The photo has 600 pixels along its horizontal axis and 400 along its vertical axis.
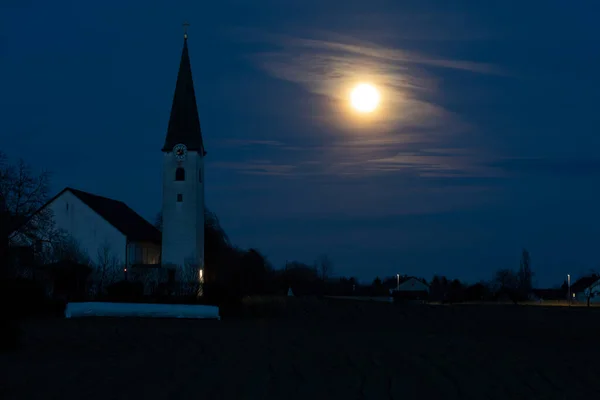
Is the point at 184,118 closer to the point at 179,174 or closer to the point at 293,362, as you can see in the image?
the point at 179,174

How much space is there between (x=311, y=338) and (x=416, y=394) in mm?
11263

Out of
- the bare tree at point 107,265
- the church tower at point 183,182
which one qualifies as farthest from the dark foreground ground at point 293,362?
the church tower at point 183,182

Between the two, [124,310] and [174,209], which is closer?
[124,310]

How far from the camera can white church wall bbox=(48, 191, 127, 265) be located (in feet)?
208

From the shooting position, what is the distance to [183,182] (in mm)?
63656

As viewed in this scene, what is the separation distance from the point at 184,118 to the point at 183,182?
4718mm

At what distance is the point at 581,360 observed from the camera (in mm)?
19891

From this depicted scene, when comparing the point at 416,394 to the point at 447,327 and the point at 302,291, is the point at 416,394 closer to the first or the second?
the point at 447,327

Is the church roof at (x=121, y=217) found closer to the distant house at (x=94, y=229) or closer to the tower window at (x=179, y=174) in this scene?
the distant house at (x=94, y=229)

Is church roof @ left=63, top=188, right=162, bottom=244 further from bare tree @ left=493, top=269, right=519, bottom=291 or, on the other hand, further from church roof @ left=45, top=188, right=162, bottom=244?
bare tree @ left=493, top=269, right=519, bottom=291

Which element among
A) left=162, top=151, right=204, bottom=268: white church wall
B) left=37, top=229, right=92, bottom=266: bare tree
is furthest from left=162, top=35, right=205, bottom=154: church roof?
left=37, top=229, right=92, bottom=266: bare tree

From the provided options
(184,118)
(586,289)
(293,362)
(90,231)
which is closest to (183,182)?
(184,118)

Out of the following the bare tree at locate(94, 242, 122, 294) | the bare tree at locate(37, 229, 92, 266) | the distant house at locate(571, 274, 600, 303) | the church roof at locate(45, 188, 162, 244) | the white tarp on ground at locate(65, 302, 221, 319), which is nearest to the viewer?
the white tarp on ground at locate(65, 302, 221, 319)

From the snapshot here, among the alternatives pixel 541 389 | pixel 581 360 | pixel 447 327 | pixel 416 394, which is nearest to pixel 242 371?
pixel 416 394
